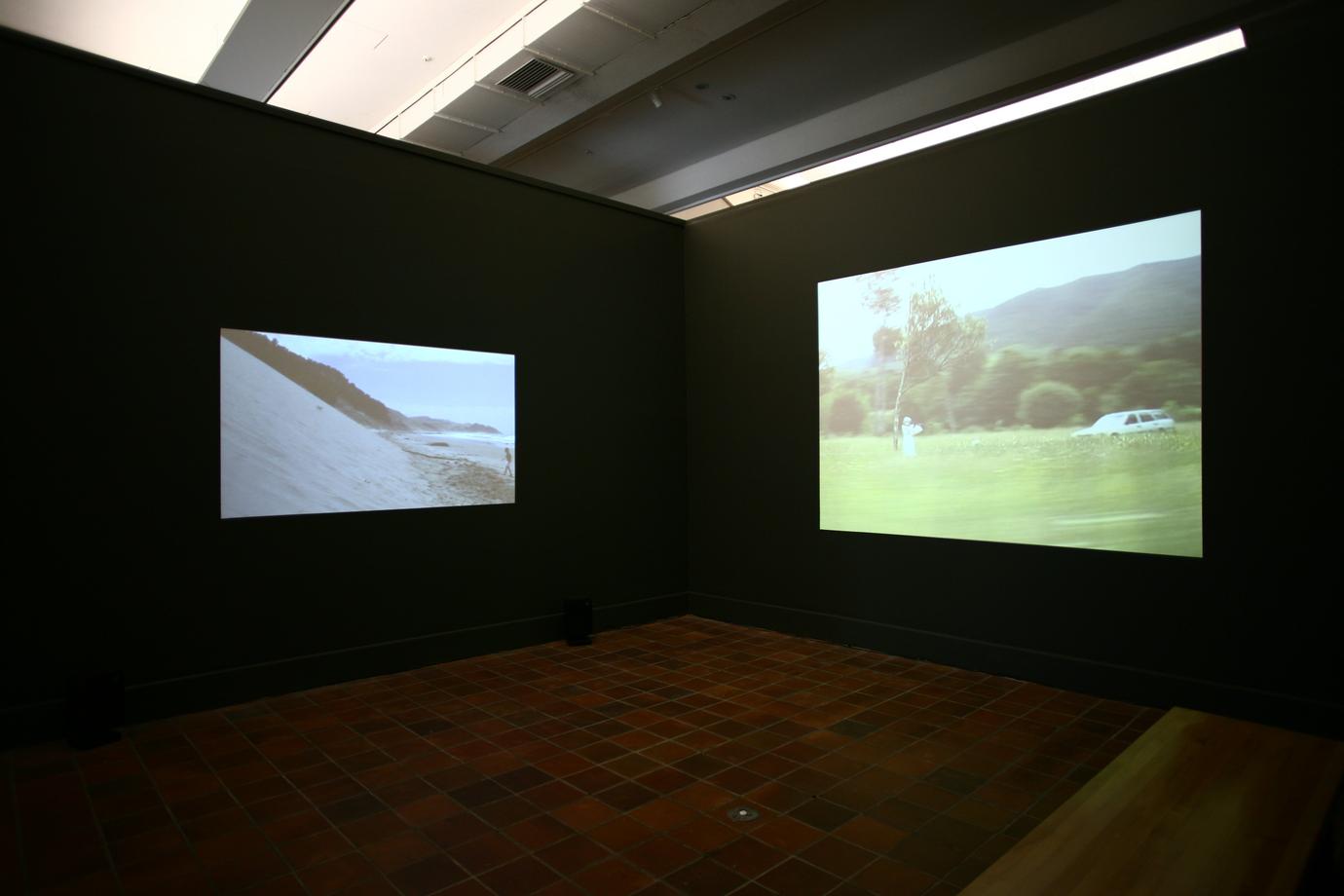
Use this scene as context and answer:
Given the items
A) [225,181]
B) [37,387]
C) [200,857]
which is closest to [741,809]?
[200,857]

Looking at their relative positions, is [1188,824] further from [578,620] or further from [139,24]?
[139,24]

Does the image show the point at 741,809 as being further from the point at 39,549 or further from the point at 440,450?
the point at 39,549

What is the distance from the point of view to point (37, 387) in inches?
134

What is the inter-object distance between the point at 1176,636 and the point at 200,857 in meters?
A: 4.16

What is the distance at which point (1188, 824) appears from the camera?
1819 mm

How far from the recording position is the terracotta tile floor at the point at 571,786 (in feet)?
7.71

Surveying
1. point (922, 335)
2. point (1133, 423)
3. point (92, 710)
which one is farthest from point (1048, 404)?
point (92, 710)

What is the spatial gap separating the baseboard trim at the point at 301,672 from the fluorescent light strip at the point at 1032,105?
12.1 ft

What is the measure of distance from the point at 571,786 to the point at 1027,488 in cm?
292

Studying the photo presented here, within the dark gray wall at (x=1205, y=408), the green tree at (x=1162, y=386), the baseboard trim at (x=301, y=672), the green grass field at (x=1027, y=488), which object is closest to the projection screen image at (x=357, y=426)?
the baseboard trim at (x=301, y=672)

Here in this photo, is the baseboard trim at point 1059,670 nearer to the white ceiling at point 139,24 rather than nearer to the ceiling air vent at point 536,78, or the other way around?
the ceiling air vent at point 536,78

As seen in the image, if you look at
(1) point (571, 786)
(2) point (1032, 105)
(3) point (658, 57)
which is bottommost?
(1) point (571, 786)

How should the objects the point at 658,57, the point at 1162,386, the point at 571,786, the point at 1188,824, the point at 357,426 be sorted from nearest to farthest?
the point at 1188,824, the point at 571,786, the point at 1162,386, the point at 357,426, the point at 658,57

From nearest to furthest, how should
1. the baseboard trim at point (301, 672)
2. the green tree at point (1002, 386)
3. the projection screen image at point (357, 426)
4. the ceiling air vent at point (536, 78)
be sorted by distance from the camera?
the baseboard trim at point (301, 672) → the projection screen image at point (357, 426) → the green tree at point (1002, 386) → the ceiling air vent at point (536, 78)
